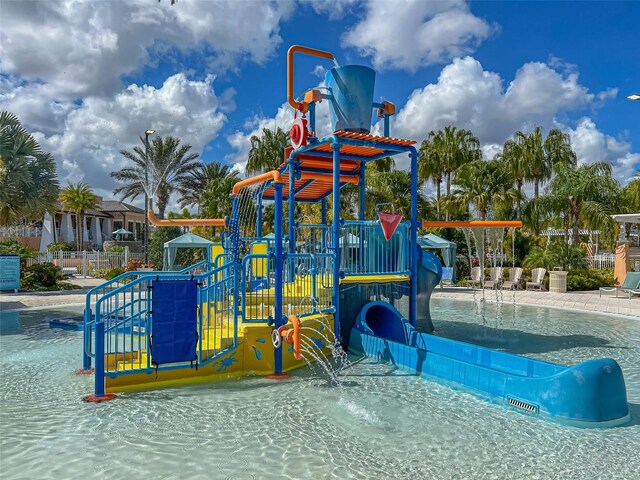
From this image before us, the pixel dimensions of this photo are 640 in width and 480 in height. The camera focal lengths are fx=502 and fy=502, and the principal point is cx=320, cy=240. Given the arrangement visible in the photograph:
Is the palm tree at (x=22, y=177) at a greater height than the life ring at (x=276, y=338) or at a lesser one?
greater

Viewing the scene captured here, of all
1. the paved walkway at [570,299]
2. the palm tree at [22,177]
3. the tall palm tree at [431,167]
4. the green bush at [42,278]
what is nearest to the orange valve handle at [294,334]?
the paved walkway at [570,299]

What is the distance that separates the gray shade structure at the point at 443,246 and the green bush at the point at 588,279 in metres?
5.08

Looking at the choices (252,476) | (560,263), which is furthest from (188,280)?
(560,263)

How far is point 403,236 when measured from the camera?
10.2 m

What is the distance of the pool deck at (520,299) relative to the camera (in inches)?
629

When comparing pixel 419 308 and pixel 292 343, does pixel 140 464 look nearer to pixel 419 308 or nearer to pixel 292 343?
pixel 292 343

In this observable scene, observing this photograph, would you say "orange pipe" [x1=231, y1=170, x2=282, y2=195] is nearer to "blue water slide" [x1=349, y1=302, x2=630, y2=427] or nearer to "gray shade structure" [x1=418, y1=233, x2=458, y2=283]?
"blue water slide" [x1=349, y1=302, x2=630, y2=427]

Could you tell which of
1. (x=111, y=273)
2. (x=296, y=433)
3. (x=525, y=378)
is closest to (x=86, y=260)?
(x=111, y=273)

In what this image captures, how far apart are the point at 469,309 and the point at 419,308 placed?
18.0 ft

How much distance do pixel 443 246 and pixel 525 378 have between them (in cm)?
1677

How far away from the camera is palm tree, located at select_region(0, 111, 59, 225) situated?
57.8 ft

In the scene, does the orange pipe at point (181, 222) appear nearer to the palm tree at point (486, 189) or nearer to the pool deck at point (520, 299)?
the pool deck at point (520, 299)

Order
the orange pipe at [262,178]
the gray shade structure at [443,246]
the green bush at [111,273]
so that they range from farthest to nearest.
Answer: the green bush at [111,273]
the gray shade structure at [443,246]
the orange pipe at [262,178]

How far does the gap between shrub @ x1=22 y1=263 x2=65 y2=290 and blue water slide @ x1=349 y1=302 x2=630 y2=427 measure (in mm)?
17563
